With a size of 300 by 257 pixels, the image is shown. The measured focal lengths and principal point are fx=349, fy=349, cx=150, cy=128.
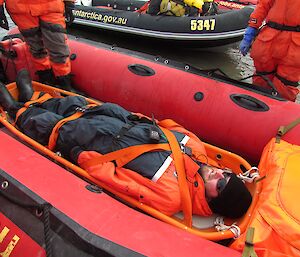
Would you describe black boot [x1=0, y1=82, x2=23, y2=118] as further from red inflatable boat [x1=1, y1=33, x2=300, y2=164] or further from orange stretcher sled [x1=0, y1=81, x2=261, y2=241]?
red inflatable boat [x1=1, y1=33, x2=300, y2=164]

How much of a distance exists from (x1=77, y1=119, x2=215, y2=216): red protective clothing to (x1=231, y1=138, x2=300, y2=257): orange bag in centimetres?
32

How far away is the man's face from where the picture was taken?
5.79 feet

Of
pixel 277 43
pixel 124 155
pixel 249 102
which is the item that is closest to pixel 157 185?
pixel 124 155

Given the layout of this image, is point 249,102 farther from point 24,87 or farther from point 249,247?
point 24,87

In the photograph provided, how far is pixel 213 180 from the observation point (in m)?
1.80

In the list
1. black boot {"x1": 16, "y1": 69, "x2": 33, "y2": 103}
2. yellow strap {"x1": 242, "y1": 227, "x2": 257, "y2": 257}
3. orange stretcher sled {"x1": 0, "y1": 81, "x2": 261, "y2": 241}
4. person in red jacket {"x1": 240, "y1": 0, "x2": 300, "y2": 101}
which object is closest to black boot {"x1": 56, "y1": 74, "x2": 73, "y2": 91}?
black boot {"x1": 16, "y1": 69, "x2": 33, "y2": 103}

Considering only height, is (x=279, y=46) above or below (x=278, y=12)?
below

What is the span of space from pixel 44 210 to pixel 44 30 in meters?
1.74

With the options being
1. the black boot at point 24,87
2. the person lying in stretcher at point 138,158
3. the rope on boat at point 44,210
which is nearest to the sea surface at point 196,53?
the black boot at point 24,87

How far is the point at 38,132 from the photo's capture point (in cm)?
212

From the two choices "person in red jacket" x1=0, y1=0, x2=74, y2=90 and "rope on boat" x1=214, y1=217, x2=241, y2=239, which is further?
"person in red jacket" x1=0, y1=0, x2=74, y2=90

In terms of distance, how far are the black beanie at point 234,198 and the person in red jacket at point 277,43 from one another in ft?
4.01

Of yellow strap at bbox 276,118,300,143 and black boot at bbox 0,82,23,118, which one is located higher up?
yellow strap at bbox 276,118,300,143

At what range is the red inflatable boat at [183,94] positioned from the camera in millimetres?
2229
